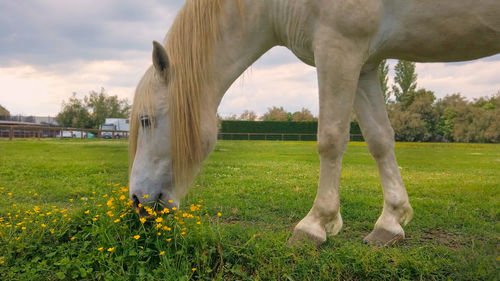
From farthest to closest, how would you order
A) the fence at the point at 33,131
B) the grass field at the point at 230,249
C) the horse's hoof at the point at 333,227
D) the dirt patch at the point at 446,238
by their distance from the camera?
1. the fence at the point at 33,131
2. the dirt patch at the point at 446,238
3. the horse's hoof at the point at 333,227
4. the grass field at the point at 230,249

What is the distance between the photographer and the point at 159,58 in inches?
87.6

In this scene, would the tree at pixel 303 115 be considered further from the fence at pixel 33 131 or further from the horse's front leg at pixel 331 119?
the horse's front leg at pixel 331 119

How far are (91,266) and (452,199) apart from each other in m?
4.60

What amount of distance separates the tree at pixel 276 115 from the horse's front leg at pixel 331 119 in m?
49.2

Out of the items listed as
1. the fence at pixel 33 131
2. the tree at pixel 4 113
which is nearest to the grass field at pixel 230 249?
the fence at pixel 33 131

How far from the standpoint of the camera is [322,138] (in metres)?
2.30

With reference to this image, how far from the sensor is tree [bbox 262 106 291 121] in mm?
52125

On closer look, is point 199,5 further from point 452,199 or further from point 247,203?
point 452,199

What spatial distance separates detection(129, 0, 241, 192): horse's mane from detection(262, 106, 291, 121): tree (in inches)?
1932

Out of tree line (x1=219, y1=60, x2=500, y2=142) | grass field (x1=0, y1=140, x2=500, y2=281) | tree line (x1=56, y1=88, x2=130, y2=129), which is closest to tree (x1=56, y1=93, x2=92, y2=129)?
tree line (x1=56, y1=88, x2=130, y2=129)

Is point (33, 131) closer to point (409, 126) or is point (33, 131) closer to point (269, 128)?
point (269, 128)

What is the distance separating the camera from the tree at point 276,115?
52.1m

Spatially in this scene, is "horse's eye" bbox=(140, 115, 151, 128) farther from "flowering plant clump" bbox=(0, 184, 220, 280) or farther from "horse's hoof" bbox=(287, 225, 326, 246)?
"horse's hoof" bbox=(287, 225, 326, 246)

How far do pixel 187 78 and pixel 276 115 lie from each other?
50920 millimetres
